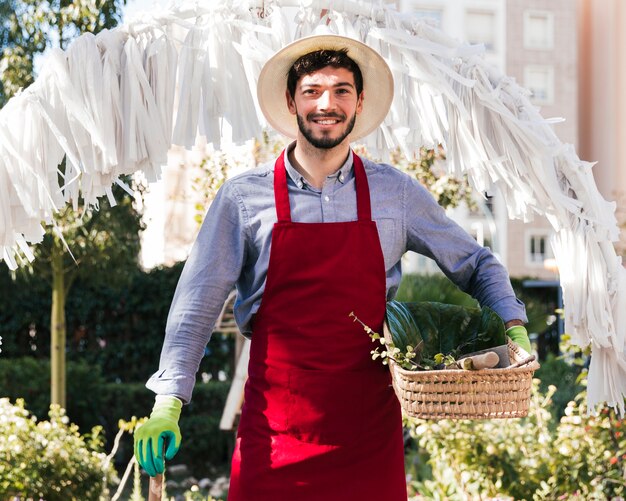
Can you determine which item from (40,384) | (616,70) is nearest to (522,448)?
(40,384)

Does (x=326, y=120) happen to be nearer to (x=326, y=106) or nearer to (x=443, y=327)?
(x=326, y=106)

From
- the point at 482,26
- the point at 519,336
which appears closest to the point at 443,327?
the point at 519,336

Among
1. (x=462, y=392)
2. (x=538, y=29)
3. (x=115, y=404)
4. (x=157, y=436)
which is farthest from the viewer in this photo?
(x=538, y=29)

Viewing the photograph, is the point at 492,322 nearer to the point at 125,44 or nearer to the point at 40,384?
the point at 125,44

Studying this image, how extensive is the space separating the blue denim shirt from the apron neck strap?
18mm

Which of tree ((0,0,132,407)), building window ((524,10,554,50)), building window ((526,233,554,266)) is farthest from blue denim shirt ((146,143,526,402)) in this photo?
building window ((524,10,554,50))

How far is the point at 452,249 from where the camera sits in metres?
2.59

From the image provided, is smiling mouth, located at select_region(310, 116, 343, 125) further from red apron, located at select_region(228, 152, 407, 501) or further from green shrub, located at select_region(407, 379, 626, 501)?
green shrub, located at select_region(407, 379, 626, 501)

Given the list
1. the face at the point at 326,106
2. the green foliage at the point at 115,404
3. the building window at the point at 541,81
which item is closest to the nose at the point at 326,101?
the face at the point at 326,106

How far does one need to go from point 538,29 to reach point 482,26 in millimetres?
1450

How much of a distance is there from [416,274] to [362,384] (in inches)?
131

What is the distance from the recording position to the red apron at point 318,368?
238cm

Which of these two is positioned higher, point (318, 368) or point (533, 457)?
point (318, 368)

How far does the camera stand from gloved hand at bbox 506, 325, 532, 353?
7.78 feet
